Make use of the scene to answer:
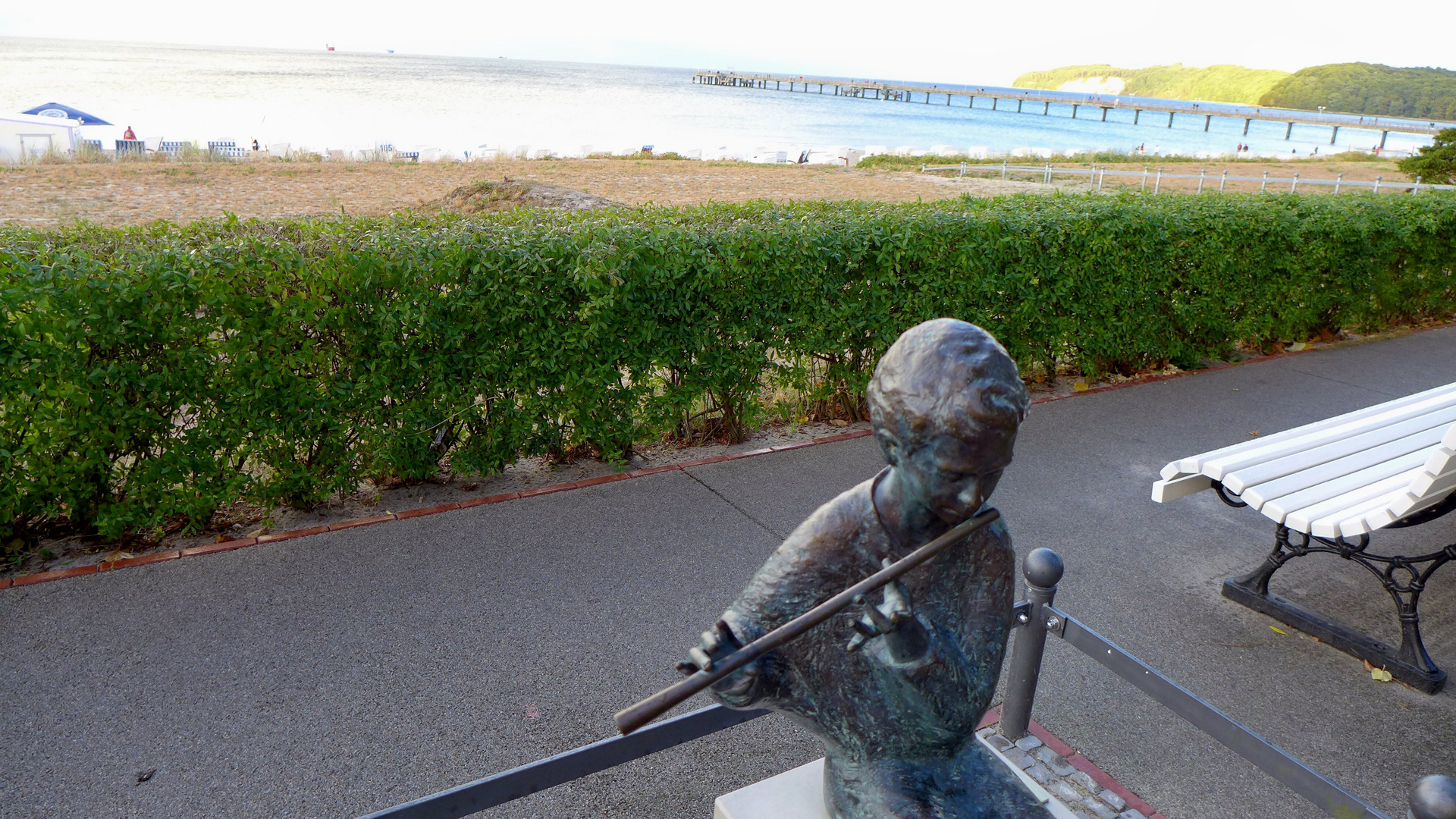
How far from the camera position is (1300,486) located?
13.5ft

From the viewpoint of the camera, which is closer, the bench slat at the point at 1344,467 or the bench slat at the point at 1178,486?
the bench slat at the point at 1344,467

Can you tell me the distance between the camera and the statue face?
58.4 inches

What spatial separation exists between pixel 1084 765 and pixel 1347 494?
1.95m

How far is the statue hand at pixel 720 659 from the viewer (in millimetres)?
1508

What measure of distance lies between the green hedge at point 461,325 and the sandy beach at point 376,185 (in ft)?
25.6

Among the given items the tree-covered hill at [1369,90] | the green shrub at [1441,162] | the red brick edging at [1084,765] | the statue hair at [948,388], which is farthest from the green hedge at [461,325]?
the tree-covered hill at [1369,90]

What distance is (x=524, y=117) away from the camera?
2943 inches

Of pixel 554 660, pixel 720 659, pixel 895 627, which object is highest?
pixel 895 627

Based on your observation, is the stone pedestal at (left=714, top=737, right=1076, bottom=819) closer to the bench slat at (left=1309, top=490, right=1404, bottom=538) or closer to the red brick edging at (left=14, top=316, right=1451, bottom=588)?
the red brick edging at (left=14, top=316, right=1451, bottom=588)

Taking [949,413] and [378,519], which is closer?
[949,413]

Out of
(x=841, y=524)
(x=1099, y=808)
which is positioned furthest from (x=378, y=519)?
(x=841, y=524)

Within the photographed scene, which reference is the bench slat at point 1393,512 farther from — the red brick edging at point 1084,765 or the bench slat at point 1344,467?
the red brick edging at point 1084,765

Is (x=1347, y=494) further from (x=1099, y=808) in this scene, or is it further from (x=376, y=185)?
(x=376, y=185)

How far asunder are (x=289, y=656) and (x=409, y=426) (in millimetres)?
1674
